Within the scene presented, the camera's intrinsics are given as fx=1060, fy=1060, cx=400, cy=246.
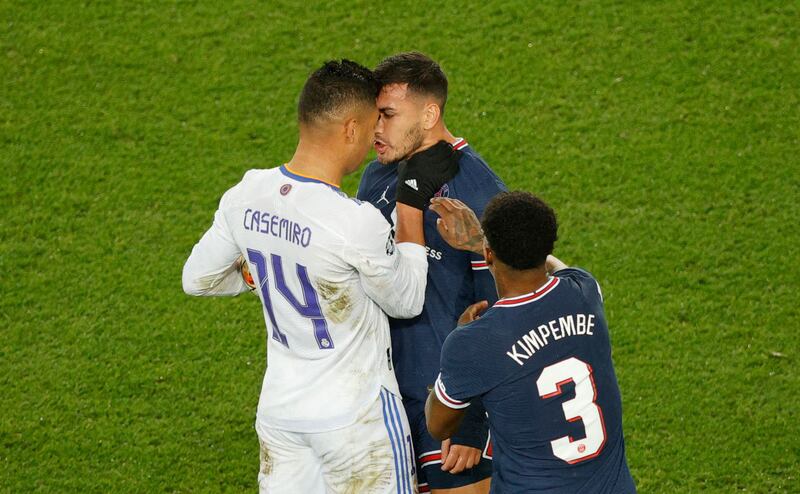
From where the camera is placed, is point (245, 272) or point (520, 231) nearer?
point (520, 231)

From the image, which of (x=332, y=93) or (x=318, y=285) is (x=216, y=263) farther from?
(x=332, y=93)

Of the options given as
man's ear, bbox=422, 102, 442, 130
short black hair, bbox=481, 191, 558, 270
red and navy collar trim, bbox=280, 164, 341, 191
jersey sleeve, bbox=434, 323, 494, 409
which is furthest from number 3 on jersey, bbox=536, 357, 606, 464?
man's ear, bbox=422, 102, 442, 130

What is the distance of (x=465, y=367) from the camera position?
3518mm

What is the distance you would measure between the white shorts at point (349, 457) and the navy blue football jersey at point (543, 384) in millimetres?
328

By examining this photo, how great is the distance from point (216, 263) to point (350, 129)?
0.71 m

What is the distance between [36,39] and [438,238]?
561 centimetres

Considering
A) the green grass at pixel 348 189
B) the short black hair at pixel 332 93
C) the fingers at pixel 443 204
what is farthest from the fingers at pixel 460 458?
the green grass at pixel 348 189

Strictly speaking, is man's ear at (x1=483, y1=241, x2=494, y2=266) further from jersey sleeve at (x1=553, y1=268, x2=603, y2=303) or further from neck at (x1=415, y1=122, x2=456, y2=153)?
neck at (x1=415, y1=122, x2=456, y2=153)

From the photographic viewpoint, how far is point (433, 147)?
419 cm

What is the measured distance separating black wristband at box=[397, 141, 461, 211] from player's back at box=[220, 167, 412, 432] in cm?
37

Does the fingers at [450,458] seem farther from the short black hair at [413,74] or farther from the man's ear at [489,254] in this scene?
the short black hair at [413,74]

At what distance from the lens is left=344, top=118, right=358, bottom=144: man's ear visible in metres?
3.86

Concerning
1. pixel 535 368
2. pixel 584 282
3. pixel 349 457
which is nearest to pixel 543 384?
pixel 535 368

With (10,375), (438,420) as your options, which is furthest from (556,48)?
(438,420)
